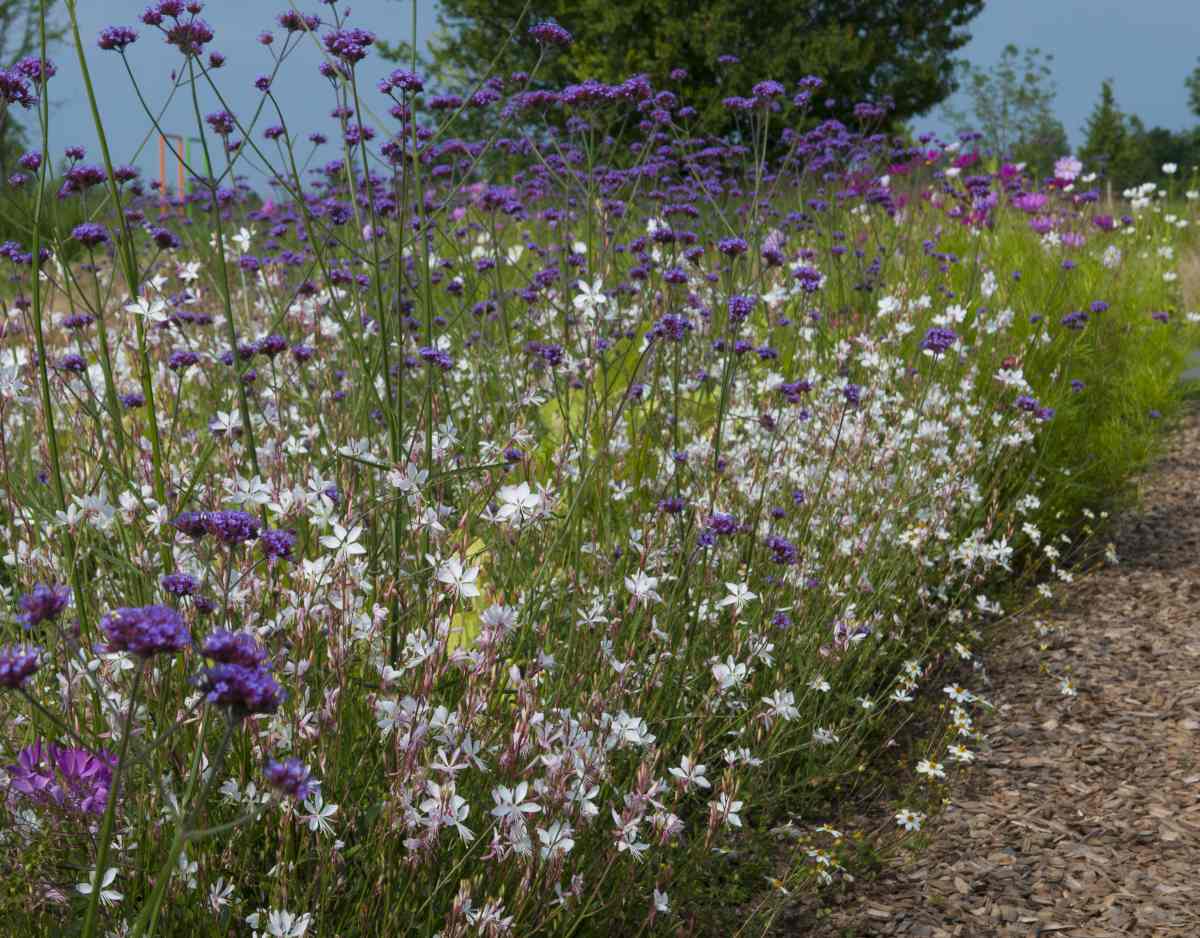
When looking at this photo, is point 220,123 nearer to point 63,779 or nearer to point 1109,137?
point 63,779

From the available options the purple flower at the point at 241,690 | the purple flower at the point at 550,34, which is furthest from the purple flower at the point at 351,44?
the purple flower at the point at 241,690

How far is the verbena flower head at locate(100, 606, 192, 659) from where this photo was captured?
49.6 inches

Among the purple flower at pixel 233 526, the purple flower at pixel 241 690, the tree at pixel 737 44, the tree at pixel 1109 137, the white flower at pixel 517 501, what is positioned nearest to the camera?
the purple flower at pixel 241 690

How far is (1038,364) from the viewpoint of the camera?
6480mm

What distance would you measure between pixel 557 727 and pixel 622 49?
2236cm

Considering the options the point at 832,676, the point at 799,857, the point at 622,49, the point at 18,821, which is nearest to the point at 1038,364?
the point at 832,676

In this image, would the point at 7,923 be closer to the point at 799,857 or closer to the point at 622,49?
the point at 799,857

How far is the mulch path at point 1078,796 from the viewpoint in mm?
3166

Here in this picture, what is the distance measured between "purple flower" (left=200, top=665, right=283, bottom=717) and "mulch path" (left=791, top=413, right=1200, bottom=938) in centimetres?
232

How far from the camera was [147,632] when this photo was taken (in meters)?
1.27

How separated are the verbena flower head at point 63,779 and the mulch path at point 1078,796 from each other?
191 centimetres

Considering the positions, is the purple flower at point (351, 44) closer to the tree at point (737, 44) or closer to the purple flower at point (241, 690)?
the purple flower at point (241, 690)

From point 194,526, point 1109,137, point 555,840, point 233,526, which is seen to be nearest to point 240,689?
point 233,526

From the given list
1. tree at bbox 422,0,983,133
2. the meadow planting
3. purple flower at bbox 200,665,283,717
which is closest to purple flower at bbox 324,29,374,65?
the meadow planting
